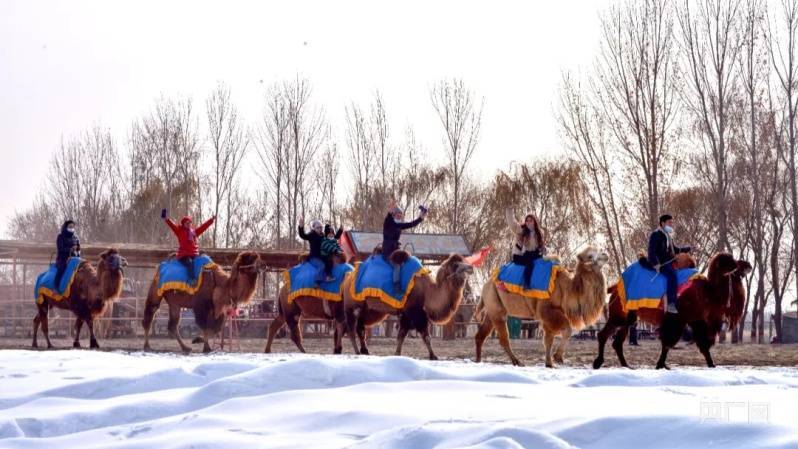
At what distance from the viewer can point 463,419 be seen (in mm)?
7324

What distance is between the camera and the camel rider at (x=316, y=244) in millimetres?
18891

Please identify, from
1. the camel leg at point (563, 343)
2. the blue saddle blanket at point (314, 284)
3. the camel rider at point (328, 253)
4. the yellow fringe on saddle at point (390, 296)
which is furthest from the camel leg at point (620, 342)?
the camel rider at point (328, 253)

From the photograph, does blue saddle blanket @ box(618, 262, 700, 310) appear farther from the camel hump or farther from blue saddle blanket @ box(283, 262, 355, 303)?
blue saddle blanket @ box(283, 262, 355, 303)

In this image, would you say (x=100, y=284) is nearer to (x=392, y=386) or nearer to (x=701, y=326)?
(x=701, y=326)

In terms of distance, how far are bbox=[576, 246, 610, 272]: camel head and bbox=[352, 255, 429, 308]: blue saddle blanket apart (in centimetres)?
326

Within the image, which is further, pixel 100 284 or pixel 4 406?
pixel 100 284

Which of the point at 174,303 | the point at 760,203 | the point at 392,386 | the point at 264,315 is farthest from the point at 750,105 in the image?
the point at 392,386

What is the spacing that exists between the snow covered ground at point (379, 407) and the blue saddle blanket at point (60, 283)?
10.8 metres

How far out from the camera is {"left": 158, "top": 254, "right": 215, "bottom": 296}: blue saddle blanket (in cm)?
2011

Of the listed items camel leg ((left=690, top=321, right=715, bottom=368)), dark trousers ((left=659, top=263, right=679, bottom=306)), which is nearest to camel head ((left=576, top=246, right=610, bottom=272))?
dark trousers ((left=659, top=263, right=679, bottom=306))

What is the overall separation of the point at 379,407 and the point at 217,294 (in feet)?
41.4

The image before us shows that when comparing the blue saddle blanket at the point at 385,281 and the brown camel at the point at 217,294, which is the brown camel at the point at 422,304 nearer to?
the blue saddle blanket at the point at 385,281

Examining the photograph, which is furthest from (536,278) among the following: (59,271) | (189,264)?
(59,271)

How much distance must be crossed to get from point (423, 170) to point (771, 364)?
3694cm
